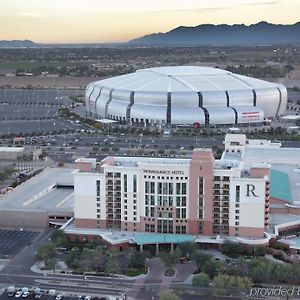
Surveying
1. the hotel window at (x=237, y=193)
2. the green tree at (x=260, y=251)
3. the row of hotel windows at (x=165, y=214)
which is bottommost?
the green tree at (x=260, y=251)

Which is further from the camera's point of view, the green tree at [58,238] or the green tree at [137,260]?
→ the green tree at [58,238]

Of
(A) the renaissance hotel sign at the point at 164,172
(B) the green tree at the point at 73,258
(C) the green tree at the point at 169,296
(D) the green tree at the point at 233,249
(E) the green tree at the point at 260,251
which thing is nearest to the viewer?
(C) the green tree at the point at 169,296

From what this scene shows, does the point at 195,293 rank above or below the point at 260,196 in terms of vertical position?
below

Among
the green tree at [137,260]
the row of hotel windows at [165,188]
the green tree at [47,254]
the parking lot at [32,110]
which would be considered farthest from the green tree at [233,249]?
the parking lot at [32,110]

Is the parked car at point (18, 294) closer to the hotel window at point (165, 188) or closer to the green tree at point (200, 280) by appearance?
the green tree at point (200, 280)

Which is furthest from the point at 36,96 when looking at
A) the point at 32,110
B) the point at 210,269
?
the point at 210,269

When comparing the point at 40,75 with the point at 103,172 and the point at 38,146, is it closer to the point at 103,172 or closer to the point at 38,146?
the point at 38,146

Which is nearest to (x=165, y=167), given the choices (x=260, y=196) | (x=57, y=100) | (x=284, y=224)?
(x=260, y=196)
